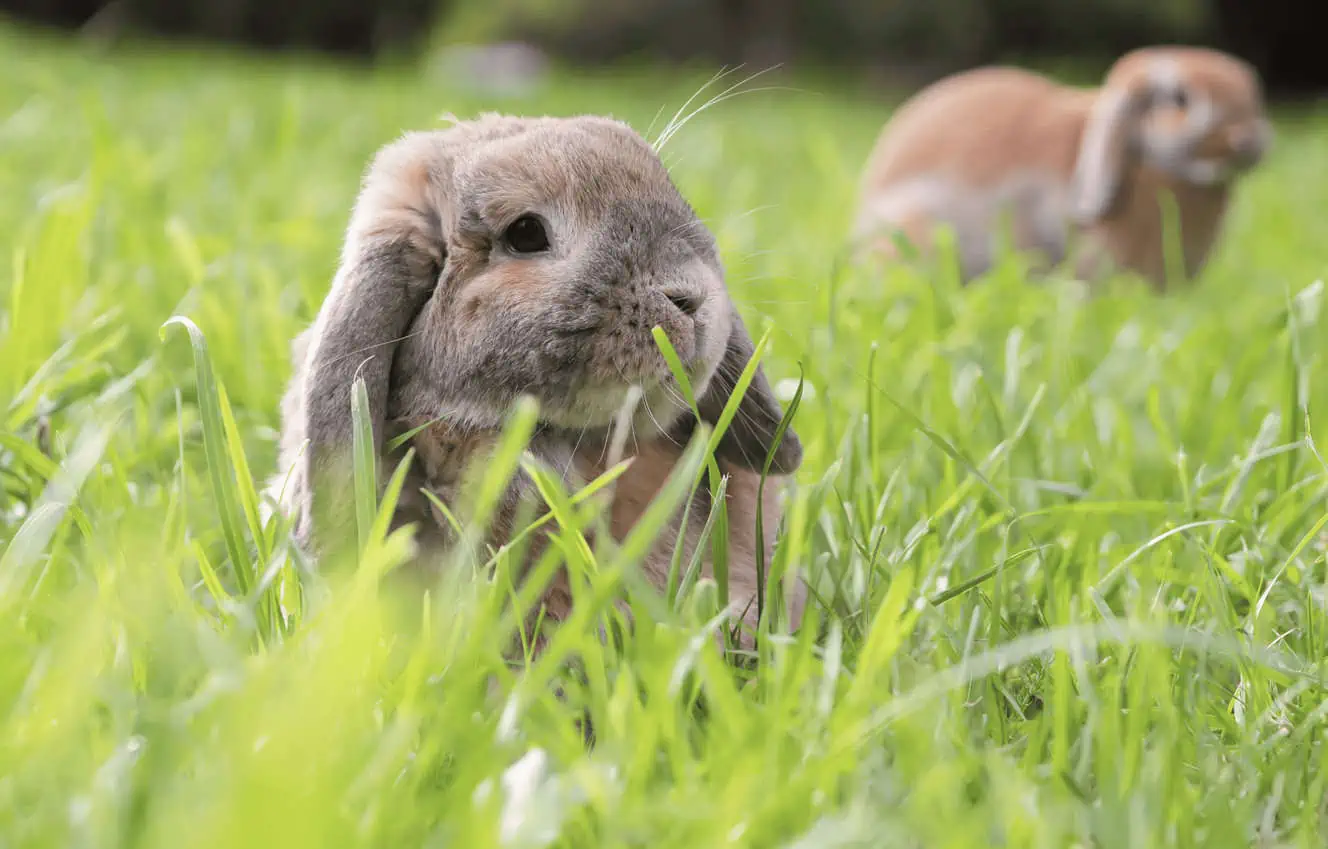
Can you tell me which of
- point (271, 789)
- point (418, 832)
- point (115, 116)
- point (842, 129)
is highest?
point (271, 789)

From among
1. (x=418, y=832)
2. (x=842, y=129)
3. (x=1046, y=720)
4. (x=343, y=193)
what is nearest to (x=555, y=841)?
(x=418, y=832)

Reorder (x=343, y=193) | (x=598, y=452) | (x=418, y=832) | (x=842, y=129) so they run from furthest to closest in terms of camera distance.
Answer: (x=842, y=129) → (x=343, y=193) → (x=598, y=452) → (x=418, y=832)

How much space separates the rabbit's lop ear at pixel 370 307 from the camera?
159cm

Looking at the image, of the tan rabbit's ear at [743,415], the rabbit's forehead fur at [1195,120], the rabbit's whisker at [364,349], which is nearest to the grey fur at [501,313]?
the rabbit's whisker at [364,349]

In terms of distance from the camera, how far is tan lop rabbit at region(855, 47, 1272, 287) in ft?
15.5

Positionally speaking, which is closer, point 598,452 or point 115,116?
point 598,452

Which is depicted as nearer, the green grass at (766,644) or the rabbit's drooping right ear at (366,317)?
the green grass at (766,644)

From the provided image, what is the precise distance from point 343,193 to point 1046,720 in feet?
11.6

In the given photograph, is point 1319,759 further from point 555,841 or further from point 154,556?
point 154,556

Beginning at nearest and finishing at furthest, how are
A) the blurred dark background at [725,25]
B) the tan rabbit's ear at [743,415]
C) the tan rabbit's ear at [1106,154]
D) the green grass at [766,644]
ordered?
the green grass at [766,644]
the tan rabbit's ear at [743,415]
the tan rabbit's ear at [1106,154]
the blurred dark background at [725,25]

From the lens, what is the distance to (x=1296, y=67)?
1463 centimetres

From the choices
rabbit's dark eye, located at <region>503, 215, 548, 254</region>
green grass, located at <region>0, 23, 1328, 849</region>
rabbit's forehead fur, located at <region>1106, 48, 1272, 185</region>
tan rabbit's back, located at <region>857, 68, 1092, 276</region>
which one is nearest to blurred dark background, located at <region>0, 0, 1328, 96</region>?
tan rabbit's back, located at <region>857, 68, 1092, 276</region>

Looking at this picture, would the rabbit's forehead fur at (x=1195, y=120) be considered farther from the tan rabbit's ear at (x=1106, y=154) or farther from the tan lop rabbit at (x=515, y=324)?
the tan lop rabbit at (x=515, y=324)

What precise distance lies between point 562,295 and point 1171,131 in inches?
148
